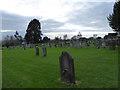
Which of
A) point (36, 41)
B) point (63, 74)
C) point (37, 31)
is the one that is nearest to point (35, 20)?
point (37, 31)

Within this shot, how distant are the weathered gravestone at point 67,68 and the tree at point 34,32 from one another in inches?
2299

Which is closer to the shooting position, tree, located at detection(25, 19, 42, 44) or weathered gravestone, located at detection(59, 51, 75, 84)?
weathered gravestone, located at detection(59, 51, 75, 84)

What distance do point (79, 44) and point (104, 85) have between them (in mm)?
24959

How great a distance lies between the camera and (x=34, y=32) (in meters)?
62.8

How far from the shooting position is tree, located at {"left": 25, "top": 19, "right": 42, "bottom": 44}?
206ft

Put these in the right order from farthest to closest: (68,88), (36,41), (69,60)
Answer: (36,41) → (69,60) → (68,88)

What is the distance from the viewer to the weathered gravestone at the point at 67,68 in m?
5.54

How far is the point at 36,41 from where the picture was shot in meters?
63.3

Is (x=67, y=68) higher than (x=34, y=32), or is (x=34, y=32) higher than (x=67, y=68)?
(x=34, y=32)

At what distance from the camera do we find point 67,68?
5664 millimetres

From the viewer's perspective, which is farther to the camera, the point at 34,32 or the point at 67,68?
the point at 34,32

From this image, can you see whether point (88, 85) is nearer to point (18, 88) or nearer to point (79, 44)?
point (18, 88)

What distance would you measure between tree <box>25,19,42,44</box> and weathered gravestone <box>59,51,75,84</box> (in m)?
58.4

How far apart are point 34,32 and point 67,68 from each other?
193 ft
